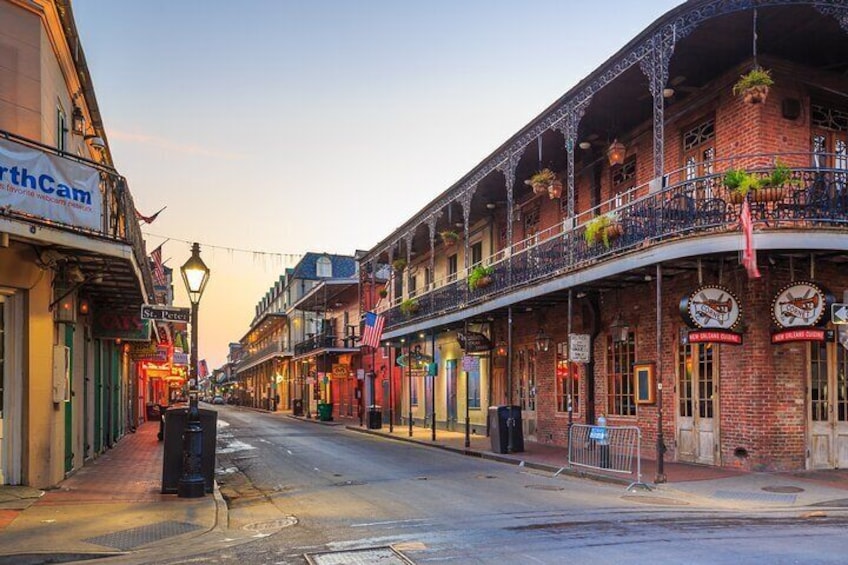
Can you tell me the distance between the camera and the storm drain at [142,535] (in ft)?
26.2

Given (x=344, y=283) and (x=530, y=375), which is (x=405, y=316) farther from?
(x=344, y=283)

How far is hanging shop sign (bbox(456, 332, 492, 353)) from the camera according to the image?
74.7ft

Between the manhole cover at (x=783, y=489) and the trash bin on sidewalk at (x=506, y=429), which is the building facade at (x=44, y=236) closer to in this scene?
the trash bin on sidewalk at (x=506, y=429)

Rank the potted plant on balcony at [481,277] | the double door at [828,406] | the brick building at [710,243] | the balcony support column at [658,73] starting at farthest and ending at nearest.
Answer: the potted plant on balcony at [481,277] → the double door at [828,406] → the balcony support column at [658,73] → the brick building at [710,243]

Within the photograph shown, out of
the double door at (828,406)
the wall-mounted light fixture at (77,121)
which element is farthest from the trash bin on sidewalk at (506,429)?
the wall-mounted light fixture at (77,121)

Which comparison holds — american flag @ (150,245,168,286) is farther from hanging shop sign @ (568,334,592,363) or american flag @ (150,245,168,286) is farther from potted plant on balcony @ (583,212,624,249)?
potted plant on balcony @ (583,212,624,249)

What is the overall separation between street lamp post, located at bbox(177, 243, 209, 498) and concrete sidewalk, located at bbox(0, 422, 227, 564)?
0.74ft

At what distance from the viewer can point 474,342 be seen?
75.9ft

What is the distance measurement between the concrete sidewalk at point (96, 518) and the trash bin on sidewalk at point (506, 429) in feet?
26.1

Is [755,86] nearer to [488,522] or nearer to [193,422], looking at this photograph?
[488,522]

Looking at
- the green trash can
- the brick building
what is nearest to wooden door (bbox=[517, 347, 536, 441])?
the brick building

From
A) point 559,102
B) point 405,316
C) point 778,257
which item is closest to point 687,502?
point 778,257

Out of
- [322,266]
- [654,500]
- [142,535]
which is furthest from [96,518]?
[322,266]

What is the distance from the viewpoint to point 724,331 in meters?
12.8
